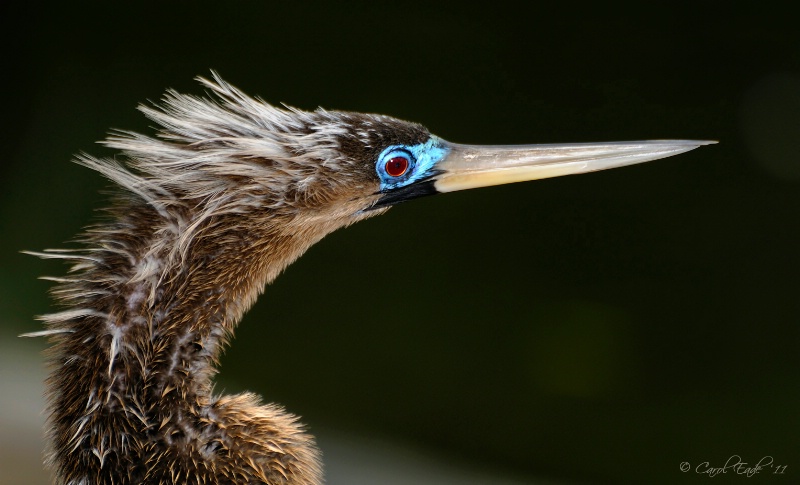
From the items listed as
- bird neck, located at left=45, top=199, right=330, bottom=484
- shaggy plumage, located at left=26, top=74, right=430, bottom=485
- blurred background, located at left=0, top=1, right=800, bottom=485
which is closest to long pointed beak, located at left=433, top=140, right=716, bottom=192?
shaggy plumage, located at left=26, top=74, right=430, bottom=485

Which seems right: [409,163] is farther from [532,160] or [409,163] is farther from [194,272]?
[194,272]

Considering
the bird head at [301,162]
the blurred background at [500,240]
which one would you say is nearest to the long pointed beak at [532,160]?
the bird head at [301,162]

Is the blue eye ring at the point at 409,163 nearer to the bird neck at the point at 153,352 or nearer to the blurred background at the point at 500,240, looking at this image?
the bird neck at the point at 153,352

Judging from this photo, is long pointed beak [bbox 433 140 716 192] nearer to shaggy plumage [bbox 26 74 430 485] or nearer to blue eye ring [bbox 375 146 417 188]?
blue eye ring [bbox 375 146 417 188]

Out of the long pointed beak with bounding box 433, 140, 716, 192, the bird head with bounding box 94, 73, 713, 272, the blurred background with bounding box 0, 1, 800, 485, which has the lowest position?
the bird head with bounding box 94, 73, 713, 272

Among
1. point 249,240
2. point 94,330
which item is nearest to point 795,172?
point 249,240
